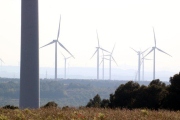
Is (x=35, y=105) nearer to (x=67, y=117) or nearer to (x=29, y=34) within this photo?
(x=29, y=34)

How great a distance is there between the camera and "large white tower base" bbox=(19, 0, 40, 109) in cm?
5044

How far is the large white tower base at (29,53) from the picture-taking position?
5044cm

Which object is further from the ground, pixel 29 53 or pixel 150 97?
pixel 29 53

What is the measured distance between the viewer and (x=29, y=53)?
166 ft

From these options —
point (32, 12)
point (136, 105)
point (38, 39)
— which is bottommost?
point (136, 105)

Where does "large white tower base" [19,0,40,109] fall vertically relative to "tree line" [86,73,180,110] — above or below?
above

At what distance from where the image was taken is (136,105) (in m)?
55.3

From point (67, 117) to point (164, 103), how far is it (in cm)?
2893

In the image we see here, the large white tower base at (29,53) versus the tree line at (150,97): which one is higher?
the large white tower base at (29,53)

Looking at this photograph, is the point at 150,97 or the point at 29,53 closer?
the point at 29,53

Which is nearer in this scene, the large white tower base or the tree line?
the tree line

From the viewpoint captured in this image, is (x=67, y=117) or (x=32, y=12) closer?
(x=67, y=117)

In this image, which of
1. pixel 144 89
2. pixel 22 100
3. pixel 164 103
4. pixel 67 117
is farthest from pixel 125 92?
pixel 67 117

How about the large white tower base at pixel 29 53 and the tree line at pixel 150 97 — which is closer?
the tree line at pixel 150 97
